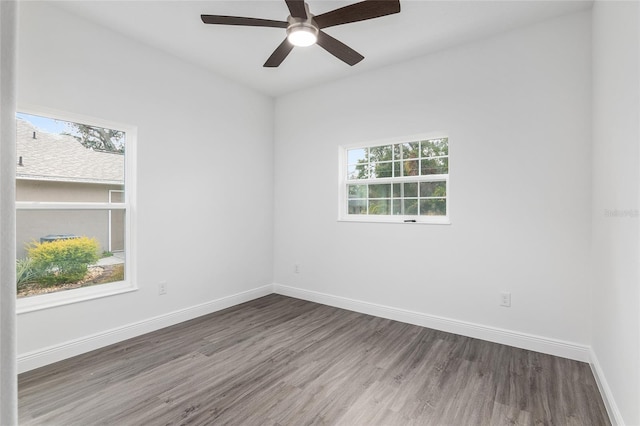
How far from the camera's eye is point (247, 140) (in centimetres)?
422

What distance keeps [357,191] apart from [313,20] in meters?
2.12

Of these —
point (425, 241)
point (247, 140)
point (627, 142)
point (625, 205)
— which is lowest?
point (425, 241)

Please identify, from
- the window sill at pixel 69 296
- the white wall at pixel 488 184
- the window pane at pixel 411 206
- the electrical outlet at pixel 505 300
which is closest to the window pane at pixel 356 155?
the white wall at pixel 488 184

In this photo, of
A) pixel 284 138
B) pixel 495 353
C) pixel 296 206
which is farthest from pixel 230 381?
pixel 284 138

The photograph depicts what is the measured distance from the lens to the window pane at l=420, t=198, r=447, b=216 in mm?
3346

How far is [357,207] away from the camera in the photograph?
401cm

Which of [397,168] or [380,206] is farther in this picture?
[380,206]

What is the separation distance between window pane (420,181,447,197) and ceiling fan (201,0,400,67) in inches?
62.7

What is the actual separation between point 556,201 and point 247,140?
344 cm

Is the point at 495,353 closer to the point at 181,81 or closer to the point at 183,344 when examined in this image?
the point at 183,344

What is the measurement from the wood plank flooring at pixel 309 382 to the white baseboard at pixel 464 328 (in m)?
0.08

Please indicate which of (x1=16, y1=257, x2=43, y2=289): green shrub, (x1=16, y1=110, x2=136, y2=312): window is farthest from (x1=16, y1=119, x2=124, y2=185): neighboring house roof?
(x1=16, y1=257, x2=43, y2=289): green shrub

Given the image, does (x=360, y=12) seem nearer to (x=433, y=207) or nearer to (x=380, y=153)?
(x=380, y=153)

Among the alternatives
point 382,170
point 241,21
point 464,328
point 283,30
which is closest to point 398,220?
point 382,170
